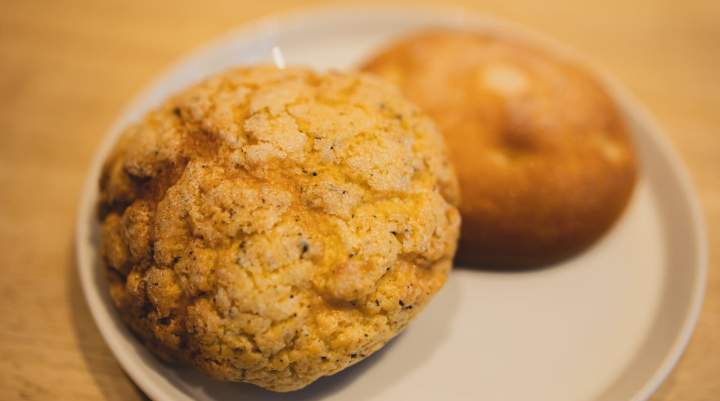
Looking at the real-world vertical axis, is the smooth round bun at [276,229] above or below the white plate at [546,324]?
above

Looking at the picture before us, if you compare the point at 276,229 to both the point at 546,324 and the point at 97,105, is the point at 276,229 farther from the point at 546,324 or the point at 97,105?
the point at 97,105

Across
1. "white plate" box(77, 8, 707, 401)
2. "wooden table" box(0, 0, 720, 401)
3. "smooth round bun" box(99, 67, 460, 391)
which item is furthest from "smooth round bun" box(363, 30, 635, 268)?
"wooden table" box(0, 0, 720, 401)

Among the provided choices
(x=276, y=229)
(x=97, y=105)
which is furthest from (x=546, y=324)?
(x=97, y=105)

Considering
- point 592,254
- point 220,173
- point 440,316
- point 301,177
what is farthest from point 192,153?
point 592,254

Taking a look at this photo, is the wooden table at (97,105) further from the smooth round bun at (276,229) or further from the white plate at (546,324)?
the smooth round bun at (276,229)

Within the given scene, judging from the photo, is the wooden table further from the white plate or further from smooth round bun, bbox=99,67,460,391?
smooth round bun, bbox=99,67,460,391

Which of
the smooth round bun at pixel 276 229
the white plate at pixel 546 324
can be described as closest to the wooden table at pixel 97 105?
the white plate at pixel 546 324
